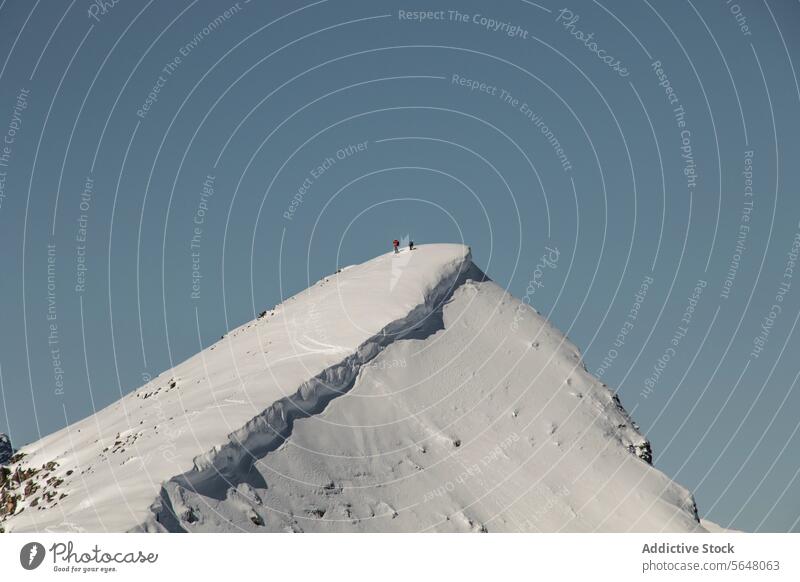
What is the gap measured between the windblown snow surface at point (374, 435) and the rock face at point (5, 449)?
6000 millimetres

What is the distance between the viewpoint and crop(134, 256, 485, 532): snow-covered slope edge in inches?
1881

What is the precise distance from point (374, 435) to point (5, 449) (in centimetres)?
3454

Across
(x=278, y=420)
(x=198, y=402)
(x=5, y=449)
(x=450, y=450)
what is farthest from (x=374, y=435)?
(x=5, y=449)

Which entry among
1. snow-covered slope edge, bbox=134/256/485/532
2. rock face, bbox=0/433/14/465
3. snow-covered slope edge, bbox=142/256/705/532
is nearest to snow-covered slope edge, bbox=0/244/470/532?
snow-covered slope edge, bbox=134/256/485/532

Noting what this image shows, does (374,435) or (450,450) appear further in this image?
(450,450)

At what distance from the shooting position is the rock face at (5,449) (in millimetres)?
79125

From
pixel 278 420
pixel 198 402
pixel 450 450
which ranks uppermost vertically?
pixel 198 402

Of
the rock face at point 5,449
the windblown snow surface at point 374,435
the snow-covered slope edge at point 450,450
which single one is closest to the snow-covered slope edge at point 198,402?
the windblown snow surface at point 374,435

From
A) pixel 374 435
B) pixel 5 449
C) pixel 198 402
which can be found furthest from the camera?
pixel 5 449

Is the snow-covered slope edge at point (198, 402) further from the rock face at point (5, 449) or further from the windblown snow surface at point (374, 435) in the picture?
the rock face at point (5, 449)

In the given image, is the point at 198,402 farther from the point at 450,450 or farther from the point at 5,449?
the point at 5,449

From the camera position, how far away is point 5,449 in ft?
266

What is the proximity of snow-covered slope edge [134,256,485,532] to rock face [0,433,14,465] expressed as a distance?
97.6 feet
